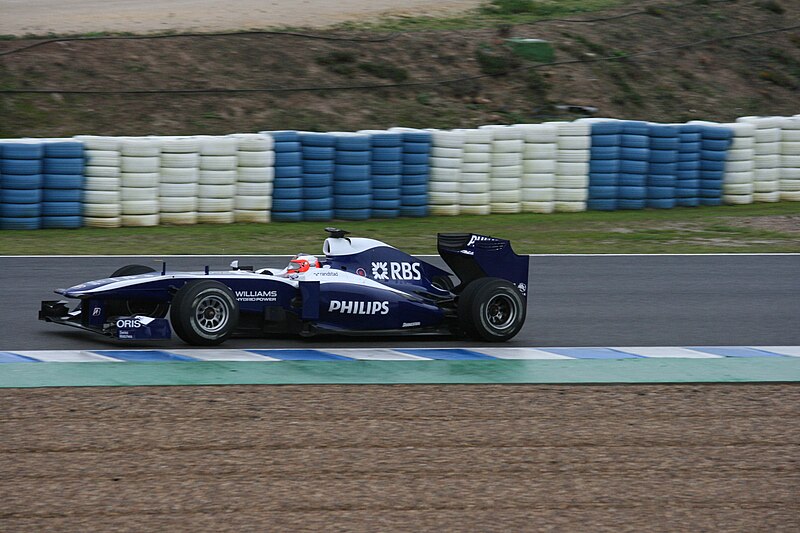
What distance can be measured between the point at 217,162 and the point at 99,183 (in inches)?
63.7

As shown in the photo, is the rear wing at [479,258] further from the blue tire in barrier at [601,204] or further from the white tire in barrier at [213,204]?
the blue tire in barrier at [601,204]

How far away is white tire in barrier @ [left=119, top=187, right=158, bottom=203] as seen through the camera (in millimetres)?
16062

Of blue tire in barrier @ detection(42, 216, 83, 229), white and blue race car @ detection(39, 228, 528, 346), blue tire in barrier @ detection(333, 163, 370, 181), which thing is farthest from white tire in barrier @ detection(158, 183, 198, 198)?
white and blue race car @ detection(39, 228, 528, 346)

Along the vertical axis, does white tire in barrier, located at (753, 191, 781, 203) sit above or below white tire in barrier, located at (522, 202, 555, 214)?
above

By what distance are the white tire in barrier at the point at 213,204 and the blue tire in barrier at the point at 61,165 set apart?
174cm

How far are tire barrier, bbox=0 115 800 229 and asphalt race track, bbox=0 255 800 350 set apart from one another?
2648mm

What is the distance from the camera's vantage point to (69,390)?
286 inches

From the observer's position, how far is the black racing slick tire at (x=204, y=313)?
834 centimetres

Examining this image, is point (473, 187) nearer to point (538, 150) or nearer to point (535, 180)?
point (535, 180)

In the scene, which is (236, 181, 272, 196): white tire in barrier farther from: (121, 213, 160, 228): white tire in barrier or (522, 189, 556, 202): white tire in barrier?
(522, 189, 556, 202): white tire in barrier

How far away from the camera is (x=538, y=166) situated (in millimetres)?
18016

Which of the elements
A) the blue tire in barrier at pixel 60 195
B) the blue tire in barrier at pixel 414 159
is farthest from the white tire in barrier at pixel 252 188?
the blue tire in barrier at pixel 60 195

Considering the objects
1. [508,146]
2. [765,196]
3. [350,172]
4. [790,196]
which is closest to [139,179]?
[350,172]

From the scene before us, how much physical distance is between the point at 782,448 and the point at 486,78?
19173 millimetres
